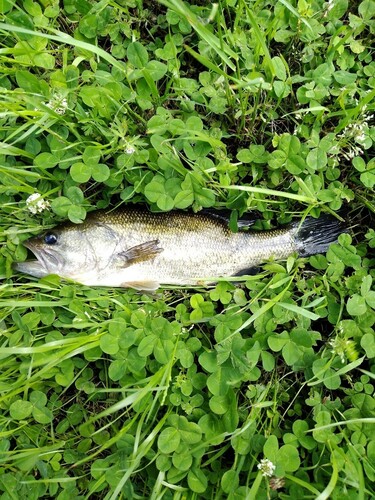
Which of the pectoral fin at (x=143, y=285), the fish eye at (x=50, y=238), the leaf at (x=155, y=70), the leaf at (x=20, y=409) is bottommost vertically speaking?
the leaf at (x=20, y=409)

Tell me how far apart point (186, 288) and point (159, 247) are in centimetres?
37

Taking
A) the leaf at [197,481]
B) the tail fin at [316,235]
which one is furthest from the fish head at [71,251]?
the leaf at [197,481]

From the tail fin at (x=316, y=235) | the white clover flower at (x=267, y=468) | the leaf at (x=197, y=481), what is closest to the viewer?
the white clover flower at (x=267, y=468)

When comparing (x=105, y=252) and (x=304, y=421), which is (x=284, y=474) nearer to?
(x=304, y=421)

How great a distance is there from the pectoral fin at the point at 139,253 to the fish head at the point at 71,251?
Result: 106mm

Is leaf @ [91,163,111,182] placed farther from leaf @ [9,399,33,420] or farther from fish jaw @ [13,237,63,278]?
leaf @ [9,399,33,420]

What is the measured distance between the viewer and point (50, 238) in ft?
10.0

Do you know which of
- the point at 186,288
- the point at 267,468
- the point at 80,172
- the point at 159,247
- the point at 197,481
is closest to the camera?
the point at 267,468

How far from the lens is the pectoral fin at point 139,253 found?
3084 millimetres

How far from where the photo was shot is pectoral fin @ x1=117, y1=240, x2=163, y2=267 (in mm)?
3084

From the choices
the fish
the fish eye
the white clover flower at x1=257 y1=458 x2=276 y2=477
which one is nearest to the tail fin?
the fish

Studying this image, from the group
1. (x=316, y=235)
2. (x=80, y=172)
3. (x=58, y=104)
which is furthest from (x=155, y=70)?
(x=316, y=235)

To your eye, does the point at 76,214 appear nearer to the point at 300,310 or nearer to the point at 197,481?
the point at 300,310

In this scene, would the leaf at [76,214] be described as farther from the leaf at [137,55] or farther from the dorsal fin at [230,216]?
the leaf at [137,55]
